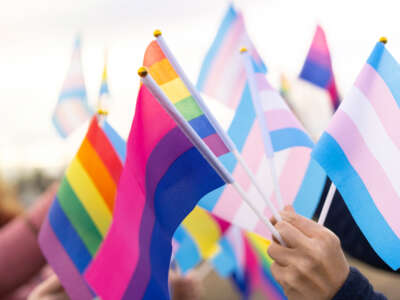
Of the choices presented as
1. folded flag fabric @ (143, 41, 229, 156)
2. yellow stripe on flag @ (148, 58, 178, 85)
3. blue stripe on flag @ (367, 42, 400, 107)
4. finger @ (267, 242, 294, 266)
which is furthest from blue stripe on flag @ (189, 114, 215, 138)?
blue stripe on flag @ (367, 42, 400, 107)

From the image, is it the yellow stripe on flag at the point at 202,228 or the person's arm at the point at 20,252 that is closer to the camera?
the person's arm at the point at 20,252

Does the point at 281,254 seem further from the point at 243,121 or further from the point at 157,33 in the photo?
the point at 243,121

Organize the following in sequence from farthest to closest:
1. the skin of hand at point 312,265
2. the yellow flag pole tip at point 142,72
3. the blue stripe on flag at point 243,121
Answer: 1. the blue stripe on flag at point 243,121
2. the yellow flag pole tip at point 142,72
3. the skin of hand at point 312,265

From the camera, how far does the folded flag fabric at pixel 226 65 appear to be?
2123 millimetres

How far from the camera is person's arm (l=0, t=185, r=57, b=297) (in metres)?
2.25

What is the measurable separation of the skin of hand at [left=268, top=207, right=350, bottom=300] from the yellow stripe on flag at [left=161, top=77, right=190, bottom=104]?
474 mm

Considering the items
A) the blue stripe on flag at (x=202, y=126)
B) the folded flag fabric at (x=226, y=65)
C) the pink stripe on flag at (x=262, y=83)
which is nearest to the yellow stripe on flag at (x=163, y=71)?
the blue stripe on flag at (x=202, y=126)

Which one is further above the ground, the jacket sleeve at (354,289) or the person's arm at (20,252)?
the person's arm at (20,252)

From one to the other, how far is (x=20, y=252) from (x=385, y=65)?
5.65 ft

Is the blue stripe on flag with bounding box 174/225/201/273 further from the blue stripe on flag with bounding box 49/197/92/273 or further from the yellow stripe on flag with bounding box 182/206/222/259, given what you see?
the blue stripe on flag with bounding box 49/197/92/273

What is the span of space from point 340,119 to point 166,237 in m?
0.57

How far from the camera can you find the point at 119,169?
1876 millimetres

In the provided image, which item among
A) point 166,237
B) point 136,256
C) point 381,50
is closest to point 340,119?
point 381,50

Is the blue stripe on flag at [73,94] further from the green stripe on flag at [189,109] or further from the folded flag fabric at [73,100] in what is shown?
the green stripe on flag at [189,109]
